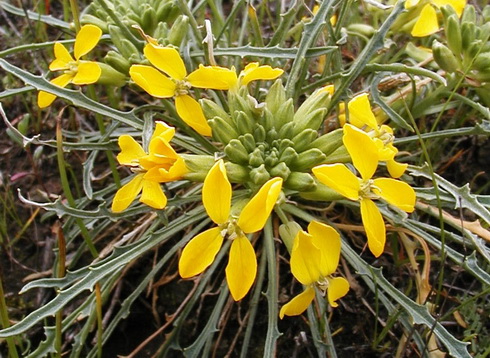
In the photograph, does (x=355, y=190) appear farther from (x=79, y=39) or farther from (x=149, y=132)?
(x=79, y=39)

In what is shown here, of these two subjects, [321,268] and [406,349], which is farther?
[406,349]

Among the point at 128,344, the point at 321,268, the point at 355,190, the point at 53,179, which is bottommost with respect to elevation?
the point at 128,344

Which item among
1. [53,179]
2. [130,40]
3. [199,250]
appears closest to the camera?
[199,250]

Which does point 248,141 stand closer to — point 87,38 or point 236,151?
point 236,151

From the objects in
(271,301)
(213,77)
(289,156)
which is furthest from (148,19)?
(271,301)

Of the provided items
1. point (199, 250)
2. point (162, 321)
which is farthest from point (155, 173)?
point (162, 321)

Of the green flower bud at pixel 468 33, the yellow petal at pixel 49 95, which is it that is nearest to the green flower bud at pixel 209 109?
the yellow petal at pixel 49 95

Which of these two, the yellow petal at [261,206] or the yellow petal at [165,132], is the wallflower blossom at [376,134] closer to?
the yellow petal at [261,206]

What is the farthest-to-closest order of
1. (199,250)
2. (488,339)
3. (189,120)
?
(488,339), (189,120), (199,250)
